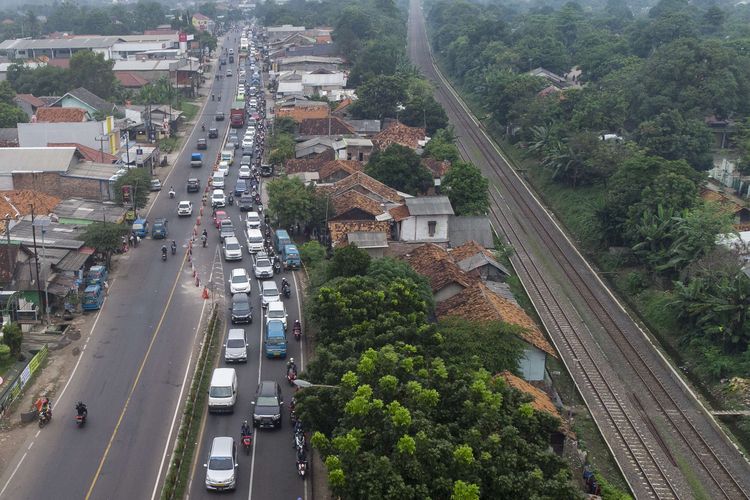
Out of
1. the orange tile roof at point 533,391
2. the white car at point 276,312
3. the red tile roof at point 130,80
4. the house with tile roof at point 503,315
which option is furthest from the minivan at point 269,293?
the red tile roof at point 130,80

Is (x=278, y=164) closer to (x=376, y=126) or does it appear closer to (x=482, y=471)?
(x=376, y=126)

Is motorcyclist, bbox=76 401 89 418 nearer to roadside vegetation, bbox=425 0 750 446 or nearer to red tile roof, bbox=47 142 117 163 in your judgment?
roadside vegetation, bbox=425 0 750 446

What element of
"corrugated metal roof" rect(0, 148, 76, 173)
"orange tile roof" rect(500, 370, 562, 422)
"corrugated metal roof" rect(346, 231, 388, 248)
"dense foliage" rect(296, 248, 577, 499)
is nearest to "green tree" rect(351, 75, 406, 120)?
"corrugated metal roof" rect(0, 148, 76, 173)

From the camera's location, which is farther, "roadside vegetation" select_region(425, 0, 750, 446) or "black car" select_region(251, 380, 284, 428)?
"roadside vegetation" select_region(425, 0, 750, 446)

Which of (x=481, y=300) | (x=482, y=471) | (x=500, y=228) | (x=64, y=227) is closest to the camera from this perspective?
(x=482, y=471)

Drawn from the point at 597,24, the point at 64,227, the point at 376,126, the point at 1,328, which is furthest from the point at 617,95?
the point at 597,24
